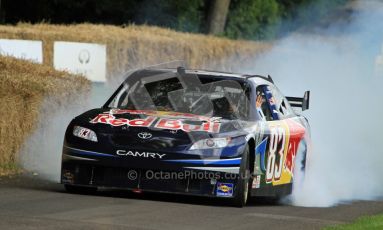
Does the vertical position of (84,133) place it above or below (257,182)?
above

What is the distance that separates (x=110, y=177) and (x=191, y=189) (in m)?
0.84

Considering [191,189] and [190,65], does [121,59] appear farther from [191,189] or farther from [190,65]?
[191,189]

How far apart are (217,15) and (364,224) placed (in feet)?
89.1

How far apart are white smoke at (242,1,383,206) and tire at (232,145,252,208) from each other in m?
1.47

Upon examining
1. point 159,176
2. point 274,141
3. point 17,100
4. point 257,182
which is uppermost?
point 17,100

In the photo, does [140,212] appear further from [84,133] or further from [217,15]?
[217,15]

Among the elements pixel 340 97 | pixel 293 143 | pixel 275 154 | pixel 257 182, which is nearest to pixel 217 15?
pixel 340 97

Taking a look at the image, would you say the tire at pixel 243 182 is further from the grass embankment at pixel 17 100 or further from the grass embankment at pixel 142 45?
the grass embankment at pixel 142 45

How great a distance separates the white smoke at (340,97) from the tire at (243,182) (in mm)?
1473

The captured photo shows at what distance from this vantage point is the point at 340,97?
970 inches

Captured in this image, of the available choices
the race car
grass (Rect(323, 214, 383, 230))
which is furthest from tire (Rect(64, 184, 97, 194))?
grass (Rect(323, 214, 383, 230))

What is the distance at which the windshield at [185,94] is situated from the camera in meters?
12.8

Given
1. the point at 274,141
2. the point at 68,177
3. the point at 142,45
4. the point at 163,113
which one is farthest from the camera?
the point at 142,45

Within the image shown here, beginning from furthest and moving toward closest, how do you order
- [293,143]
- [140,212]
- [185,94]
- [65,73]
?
[65,73] < [293,143] < [185,94] < [140,212]
